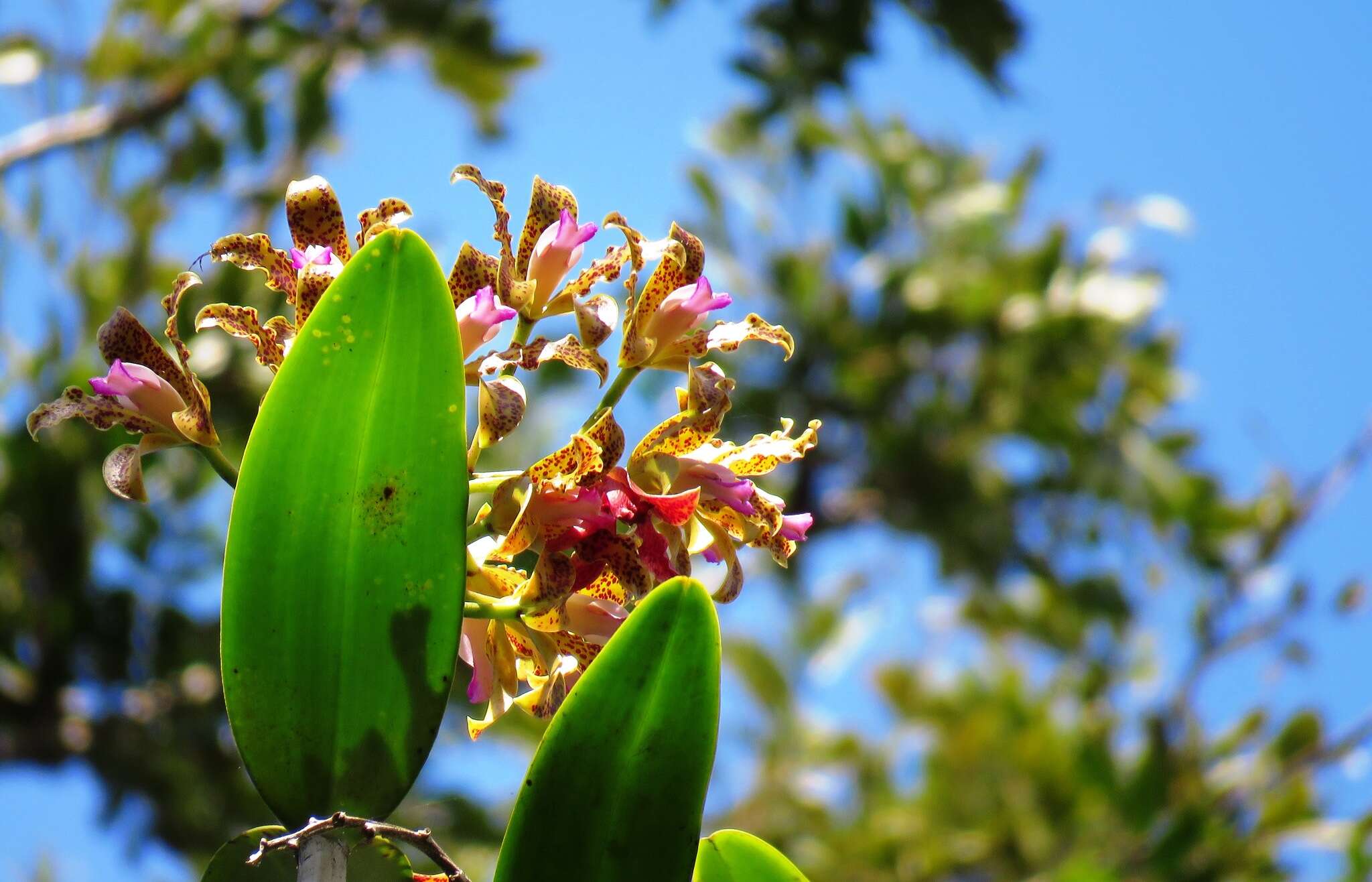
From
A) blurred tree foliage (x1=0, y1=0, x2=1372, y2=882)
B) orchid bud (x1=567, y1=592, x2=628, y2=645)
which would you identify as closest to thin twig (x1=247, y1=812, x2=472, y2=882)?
orchid bud (x1=567, y1=592, x2=628, y2=645)

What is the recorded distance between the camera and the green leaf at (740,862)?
55cm

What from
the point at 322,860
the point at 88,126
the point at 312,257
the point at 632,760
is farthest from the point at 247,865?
the point at 88,126

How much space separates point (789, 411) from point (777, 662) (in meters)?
0.77

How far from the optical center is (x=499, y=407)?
20.3 inches

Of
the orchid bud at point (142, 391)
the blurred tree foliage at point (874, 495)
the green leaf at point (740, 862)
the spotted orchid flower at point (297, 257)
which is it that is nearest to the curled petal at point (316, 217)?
the spotted orchid flower at point (297, 257)

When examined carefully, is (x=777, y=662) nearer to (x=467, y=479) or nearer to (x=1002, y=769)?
(x=1002, y=769)

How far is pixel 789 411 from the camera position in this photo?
138 inches

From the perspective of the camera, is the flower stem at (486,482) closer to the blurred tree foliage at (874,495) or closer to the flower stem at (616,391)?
the flower stem at (616,391)

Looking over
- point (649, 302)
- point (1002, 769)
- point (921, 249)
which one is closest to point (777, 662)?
point (1002, 769)

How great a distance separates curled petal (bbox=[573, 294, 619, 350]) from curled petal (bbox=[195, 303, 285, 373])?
13 cm

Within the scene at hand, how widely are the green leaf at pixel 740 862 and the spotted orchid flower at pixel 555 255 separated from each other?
254 mm

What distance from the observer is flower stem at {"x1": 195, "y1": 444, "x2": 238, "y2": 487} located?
55 centimetres

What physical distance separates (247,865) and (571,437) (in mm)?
208

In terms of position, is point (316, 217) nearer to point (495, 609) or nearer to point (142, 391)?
point (142, 391)
